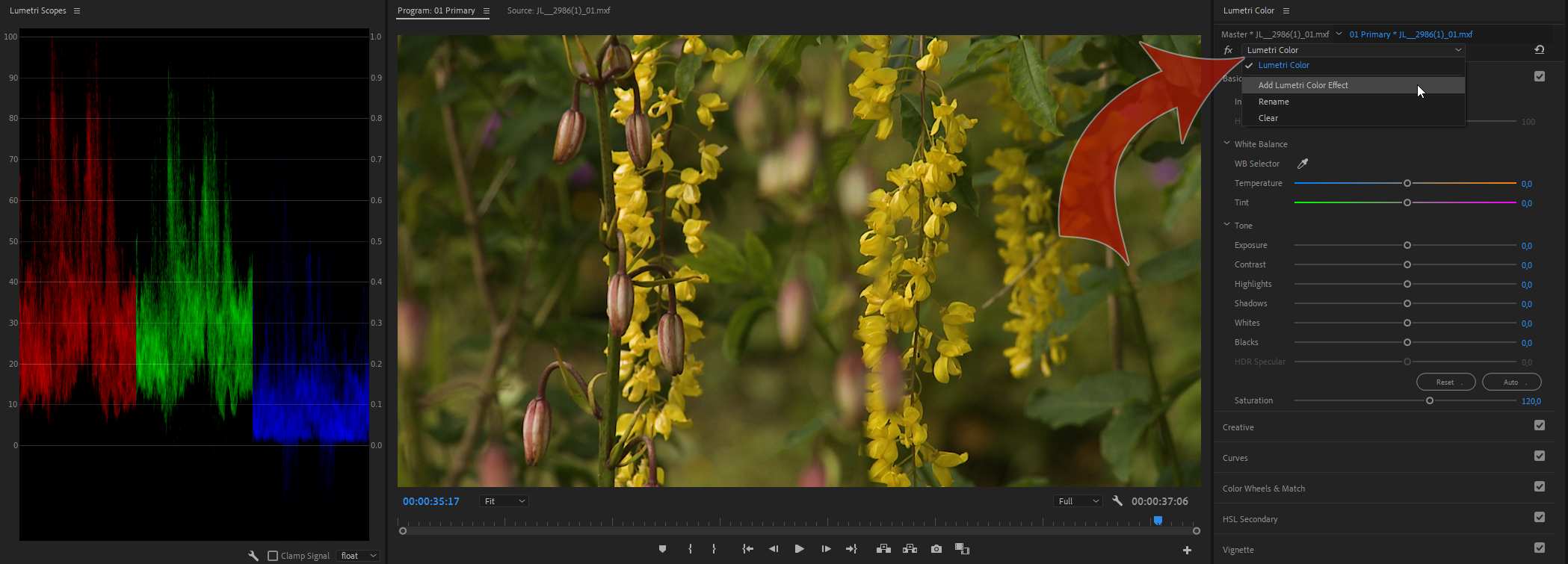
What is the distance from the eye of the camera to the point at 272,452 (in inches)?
43.8

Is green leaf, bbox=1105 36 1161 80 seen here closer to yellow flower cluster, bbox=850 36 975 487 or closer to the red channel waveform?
yellow flower cluster, bbox=850 36 975 487

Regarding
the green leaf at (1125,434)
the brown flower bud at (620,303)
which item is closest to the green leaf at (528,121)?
the brown flower bud at (620,303)

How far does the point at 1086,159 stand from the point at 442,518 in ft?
2.43

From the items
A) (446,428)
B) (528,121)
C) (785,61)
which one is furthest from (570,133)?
(446,428)

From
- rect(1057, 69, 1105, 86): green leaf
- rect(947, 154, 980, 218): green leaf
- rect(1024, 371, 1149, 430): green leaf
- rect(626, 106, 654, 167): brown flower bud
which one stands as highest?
rect(1057, 69, 1105, 86): green leaf

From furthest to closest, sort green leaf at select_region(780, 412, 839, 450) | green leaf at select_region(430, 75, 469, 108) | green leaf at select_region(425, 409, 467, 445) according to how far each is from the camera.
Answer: green leaf at select_region(425, 409, 467, 445)
green leaf at select_region(430, 75, 469, 108)
green leaf at select_region(780, 412, 839, 450)

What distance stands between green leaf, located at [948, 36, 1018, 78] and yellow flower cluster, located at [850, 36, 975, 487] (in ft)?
0.23

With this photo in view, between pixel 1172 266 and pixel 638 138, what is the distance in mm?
659

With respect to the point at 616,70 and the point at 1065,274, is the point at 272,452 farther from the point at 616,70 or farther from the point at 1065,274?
the point at 1065,274

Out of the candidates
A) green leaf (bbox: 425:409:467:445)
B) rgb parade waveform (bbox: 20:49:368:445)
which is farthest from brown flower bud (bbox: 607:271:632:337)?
green leaf (bbox: 425:409:467:445)

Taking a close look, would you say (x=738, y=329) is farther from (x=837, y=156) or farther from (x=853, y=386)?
(x=837, y=156)

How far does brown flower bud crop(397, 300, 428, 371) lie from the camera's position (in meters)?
1.36

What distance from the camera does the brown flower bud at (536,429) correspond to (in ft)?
2.83

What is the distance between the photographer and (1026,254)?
3.70 feet
